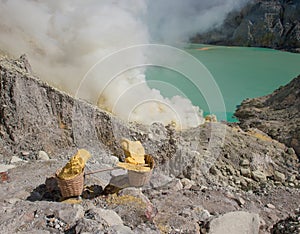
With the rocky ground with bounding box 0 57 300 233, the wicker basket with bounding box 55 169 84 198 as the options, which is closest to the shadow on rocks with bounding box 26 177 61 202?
the rocky ground with bounding box 0 57 300 233

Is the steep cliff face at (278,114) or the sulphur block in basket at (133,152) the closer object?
the sulphur block in basket at (133,152)

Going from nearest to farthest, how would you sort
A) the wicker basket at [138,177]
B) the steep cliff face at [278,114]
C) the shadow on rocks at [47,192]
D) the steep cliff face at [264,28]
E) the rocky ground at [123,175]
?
the rocky ground at [123,175] < the wicker basket at [138,177] < the shadow on rocks at [47,192] < the steep cliff face at [278,114] < the steep cliff face at [264,28]

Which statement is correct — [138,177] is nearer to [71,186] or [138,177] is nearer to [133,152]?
[133,152]

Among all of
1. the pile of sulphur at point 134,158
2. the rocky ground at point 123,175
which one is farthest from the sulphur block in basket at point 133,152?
the rocky ground at point 123,175

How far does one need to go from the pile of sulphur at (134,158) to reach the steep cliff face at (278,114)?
4586mm

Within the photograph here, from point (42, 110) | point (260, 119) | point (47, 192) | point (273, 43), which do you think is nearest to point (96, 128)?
point (42, 110)

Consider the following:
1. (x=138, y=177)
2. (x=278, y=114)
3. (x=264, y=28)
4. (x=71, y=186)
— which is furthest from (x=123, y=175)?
(x=264, y=28)

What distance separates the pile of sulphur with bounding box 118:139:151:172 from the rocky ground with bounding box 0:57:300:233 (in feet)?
0.63

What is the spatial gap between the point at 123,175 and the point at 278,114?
22.0 ft

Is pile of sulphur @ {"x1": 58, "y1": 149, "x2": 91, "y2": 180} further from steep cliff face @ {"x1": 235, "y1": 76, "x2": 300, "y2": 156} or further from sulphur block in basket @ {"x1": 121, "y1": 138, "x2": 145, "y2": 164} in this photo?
steep cliff face @ {"x1": 235, "y1": 76, "x2": 300, "y2": 156}

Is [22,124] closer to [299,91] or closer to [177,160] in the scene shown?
[177,160]

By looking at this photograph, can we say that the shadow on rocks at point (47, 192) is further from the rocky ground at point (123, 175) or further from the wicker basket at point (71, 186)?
the wicker basket at point (71, 186)

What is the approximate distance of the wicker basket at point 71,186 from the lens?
2.71m

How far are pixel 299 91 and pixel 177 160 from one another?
5907mm
